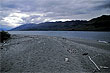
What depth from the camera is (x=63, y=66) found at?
1160 cm

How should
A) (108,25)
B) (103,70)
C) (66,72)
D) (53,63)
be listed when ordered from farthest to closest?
1. (108,25)
2. (53,63)
3. (103,70)
4. (66,72)

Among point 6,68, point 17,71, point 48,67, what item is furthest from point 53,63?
point 6,68

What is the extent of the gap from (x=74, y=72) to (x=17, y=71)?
15.3 feet

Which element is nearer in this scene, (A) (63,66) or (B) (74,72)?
(B) (74,72)

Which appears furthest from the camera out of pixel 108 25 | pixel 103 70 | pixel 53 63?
pixel 108 25

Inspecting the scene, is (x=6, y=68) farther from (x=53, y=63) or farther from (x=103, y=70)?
(x=103, y=70)

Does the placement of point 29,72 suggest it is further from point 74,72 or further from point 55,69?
point 74,72

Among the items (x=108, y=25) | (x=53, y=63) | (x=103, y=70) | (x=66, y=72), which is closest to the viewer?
(x=66, y=72)

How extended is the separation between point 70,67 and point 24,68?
4052 mm

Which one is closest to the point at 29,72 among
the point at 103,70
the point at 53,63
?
the point at 53,63

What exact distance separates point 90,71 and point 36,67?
4670 mm

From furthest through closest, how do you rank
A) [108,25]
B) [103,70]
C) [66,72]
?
[108,25] → [103,70] → [66,72]

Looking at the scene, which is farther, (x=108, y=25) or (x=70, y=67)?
(x=108, y=25)

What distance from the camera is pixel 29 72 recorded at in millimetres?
10352
